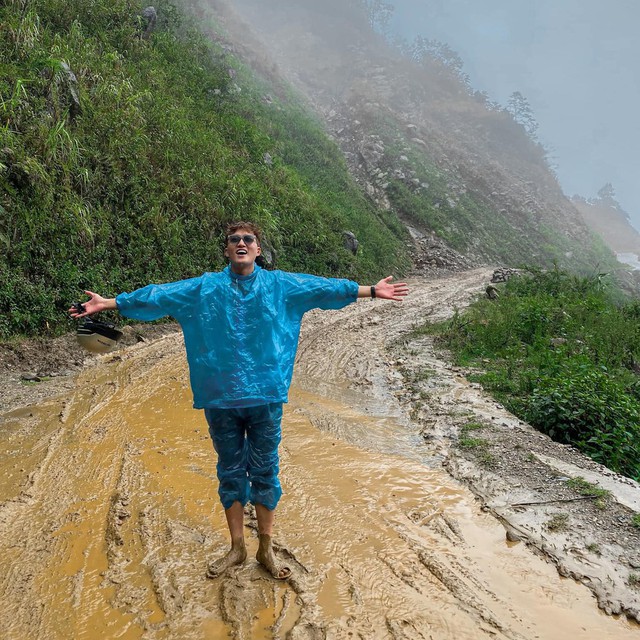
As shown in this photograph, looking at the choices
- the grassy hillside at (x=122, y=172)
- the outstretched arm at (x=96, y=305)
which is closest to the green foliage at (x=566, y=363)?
the outstretched arm at (x=96, y=305)

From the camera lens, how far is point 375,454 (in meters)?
4.55

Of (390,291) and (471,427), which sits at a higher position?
(390,291)

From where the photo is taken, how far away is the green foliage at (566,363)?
494 cm

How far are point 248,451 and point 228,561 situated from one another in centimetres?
64

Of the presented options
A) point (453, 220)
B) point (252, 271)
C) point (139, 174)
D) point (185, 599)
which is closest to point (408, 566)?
point (185, 599)

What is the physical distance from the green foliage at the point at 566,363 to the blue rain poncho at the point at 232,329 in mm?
3694

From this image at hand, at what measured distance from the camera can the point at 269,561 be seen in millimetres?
2793

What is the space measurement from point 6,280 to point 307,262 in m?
8.96

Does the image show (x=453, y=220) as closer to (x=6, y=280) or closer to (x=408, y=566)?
(x=6, y=280)

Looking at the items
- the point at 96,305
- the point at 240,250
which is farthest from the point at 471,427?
the point at 96,305

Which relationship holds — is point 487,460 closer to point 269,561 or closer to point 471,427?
point 471,427

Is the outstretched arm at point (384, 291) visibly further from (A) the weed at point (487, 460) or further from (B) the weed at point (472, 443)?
(B) the weed at point (472, 443)

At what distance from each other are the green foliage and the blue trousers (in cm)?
352

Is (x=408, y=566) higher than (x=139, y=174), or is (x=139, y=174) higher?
(x=139, y=174)
